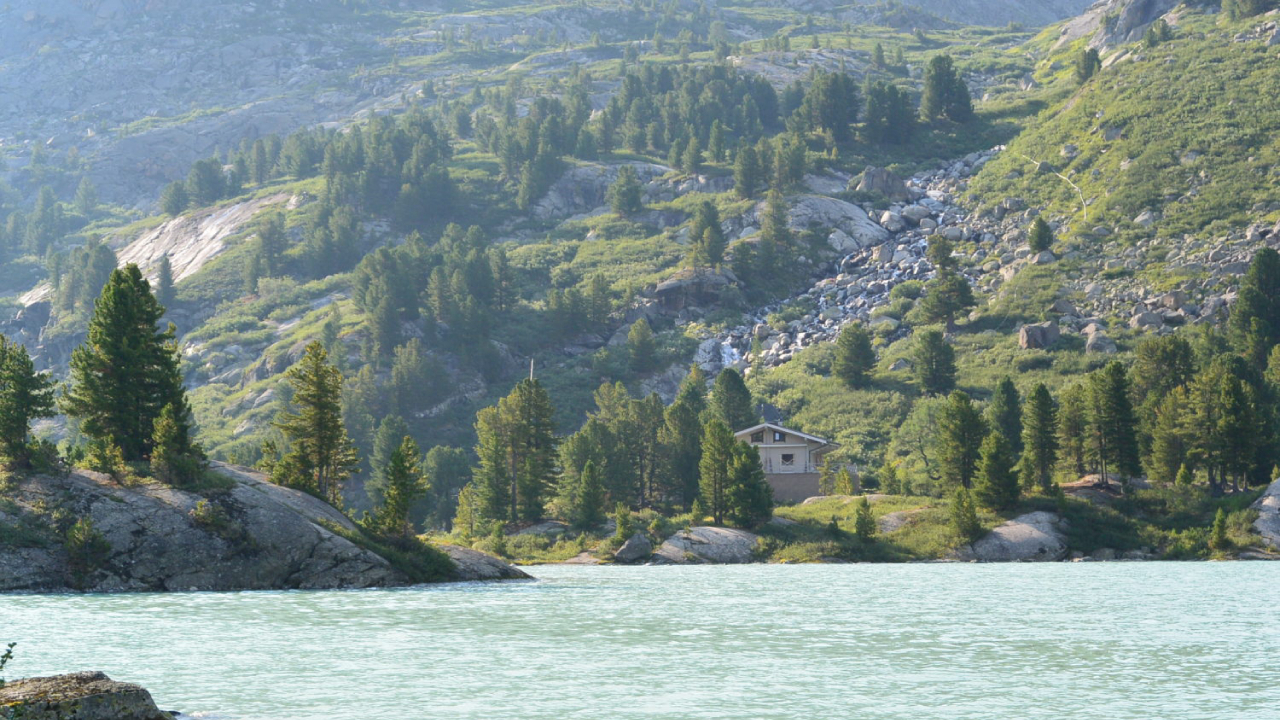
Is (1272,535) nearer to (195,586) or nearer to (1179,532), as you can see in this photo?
(1179,532)

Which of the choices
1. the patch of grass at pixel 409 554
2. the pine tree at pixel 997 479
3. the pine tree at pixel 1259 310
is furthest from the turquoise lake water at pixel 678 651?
the pine tree at pixel 1259 310

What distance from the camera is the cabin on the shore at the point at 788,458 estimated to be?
130 meters

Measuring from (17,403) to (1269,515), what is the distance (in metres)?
93.0

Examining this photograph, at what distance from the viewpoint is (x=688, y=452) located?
4840 inches

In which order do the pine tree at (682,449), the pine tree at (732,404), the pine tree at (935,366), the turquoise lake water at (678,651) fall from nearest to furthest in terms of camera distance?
the turquoise lake water at (678,651) → the pine tree at (682,449) → the pine tree at (732,404) → the pine tree at (935,366)

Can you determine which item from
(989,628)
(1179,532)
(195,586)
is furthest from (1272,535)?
(195,586)

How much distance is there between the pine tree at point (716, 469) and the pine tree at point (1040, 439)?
26680 millimetres

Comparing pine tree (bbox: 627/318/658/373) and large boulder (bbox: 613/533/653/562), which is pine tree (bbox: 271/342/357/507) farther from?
pine tree (bbox: 627/318/658/373)

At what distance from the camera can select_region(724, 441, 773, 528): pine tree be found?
10806cm

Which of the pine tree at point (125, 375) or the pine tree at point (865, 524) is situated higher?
the pine tree at point (125, 375)

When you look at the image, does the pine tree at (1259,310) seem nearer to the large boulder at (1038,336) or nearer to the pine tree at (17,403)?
the large boulder at (1038,336)

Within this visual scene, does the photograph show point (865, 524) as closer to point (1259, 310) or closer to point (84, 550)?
point (1259, 310)

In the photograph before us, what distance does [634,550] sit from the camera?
104m

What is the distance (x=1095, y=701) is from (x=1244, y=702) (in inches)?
146
